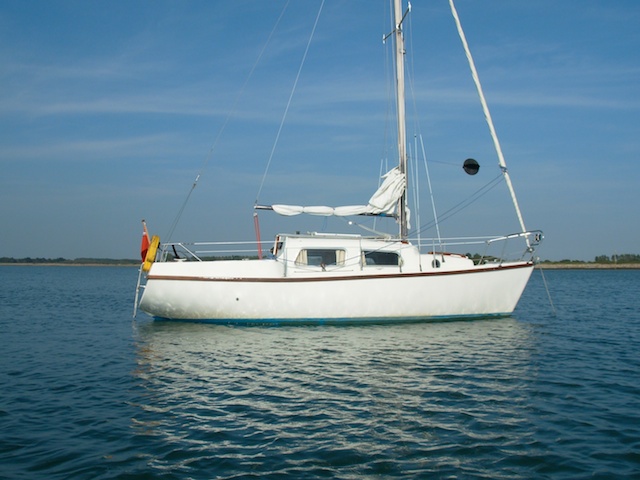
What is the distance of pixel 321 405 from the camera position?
8539 mm

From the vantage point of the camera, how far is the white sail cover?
62.1 ft

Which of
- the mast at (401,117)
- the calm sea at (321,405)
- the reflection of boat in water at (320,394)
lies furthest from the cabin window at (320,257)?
the reflection of boat in water at (320,394)

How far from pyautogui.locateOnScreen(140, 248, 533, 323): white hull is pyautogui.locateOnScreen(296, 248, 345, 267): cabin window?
78cm

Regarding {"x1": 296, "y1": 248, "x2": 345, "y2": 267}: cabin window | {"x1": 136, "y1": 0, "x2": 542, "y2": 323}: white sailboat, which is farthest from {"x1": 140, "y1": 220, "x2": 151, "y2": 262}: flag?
{"x1": 296, "y1": 248, "x2": 345, "y2": 267}: cabin window

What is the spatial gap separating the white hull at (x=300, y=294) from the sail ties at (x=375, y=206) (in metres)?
2.22

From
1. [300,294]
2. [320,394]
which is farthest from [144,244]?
[320,394]

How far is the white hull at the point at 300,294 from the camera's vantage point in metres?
17.3

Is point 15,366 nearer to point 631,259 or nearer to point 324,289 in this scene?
point 324,289

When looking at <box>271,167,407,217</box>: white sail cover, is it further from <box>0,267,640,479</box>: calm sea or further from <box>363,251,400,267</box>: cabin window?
<box>0,267,640,479</box>: calm sea

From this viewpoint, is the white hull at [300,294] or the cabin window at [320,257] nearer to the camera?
the white hull at [300,294]

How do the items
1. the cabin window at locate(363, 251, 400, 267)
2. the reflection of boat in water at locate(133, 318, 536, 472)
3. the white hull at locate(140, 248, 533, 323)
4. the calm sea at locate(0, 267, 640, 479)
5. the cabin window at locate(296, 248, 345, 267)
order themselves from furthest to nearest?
the cabin window at locate(363, 251, 400, 267)
the cabin window at locate(296, 248, 345, 267)
the white hull at locate(140, 248, 533, 323)
the reflection of boat in water at locate(133, 318, 536, 472)
the calm sea at locate(0, 267, 640, 479)

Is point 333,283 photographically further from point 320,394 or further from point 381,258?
point 320,394

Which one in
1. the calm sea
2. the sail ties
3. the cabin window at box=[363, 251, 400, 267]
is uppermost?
the sail ties

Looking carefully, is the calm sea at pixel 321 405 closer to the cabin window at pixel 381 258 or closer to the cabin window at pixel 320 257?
the cabin window at pixel 320 257
